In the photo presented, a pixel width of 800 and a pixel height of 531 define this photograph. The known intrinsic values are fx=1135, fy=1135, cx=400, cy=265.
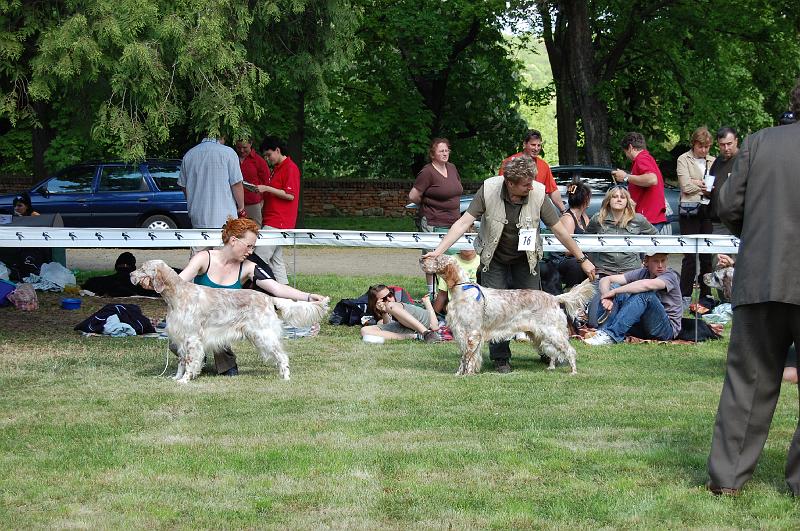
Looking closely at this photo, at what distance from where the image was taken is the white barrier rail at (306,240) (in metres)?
11.9

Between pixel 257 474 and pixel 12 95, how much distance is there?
5.92 meters

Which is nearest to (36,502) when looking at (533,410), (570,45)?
(533,410)

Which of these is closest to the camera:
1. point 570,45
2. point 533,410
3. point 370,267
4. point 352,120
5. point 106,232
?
point 533,410

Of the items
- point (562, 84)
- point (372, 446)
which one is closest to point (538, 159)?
point (372, 446)

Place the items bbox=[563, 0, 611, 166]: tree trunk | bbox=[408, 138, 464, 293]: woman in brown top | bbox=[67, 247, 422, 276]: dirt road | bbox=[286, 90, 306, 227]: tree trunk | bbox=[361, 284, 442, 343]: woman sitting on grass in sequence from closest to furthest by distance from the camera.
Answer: bbox=[361, 284, 442, 343]: woman sitting on grass < bbox=[408, 138, 464, 293]: woman in brown top < bbox=[67, 247, 422, 276]: dirt road < bbox=[563, 0, 611, 166]: tree trunk < bbox=[286, 90, 306, 227]: tree trunk

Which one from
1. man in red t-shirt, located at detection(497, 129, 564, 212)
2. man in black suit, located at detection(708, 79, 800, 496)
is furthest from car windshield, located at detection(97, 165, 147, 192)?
man in black suit, located at detection(708, 79, 800, 496)

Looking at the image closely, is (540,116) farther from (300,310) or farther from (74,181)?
(300,310)

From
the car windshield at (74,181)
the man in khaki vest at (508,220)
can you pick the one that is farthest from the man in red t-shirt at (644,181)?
the car windshield at (74,181)

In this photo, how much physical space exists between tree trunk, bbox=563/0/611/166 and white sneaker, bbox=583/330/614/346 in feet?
54.0

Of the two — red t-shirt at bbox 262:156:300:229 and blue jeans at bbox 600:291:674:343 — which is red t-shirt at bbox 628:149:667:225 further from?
red t-shirt at bbox 262:156:300:229

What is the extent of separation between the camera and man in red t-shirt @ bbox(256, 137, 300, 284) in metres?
13.1

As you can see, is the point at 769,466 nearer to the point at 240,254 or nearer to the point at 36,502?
the point at 36,502

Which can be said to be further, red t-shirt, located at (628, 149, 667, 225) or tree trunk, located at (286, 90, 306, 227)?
tree trunk, located at (286, 90, 306, 227)

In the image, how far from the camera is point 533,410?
25.5ft
